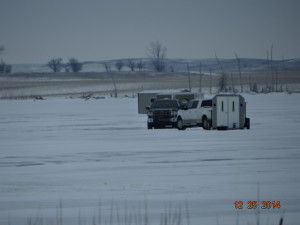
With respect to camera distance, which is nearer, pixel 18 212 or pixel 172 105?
pixel 18 212

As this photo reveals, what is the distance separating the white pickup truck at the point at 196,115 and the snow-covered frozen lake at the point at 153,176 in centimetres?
529

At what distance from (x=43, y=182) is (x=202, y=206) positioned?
16.9 feet

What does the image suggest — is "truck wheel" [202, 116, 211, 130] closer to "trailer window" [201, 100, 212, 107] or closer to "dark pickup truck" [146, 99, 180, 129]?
"trailer window" [201, 100, 212, 107]

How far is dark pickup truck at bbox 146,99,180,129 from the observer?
1588 inches

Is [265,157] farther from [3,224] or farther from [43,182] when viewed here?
[3,224]

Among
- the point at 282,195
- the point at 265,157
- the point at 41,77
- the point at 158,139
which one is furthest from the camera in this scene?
the point at 41,77

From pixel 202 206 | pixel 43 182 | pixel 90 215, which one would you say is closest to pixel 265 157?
pixel 43 182

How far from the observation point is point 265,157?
2303 centimetres

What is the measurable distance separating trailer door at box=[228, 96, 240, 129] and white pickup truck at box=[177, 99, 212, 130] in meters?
0.95

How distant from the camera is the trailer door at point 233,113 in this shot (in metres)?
38.4

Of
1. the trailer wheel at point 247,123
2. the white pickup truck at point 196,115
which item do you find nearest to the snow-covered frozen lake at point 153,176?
the trailer wheel at point 247,123
